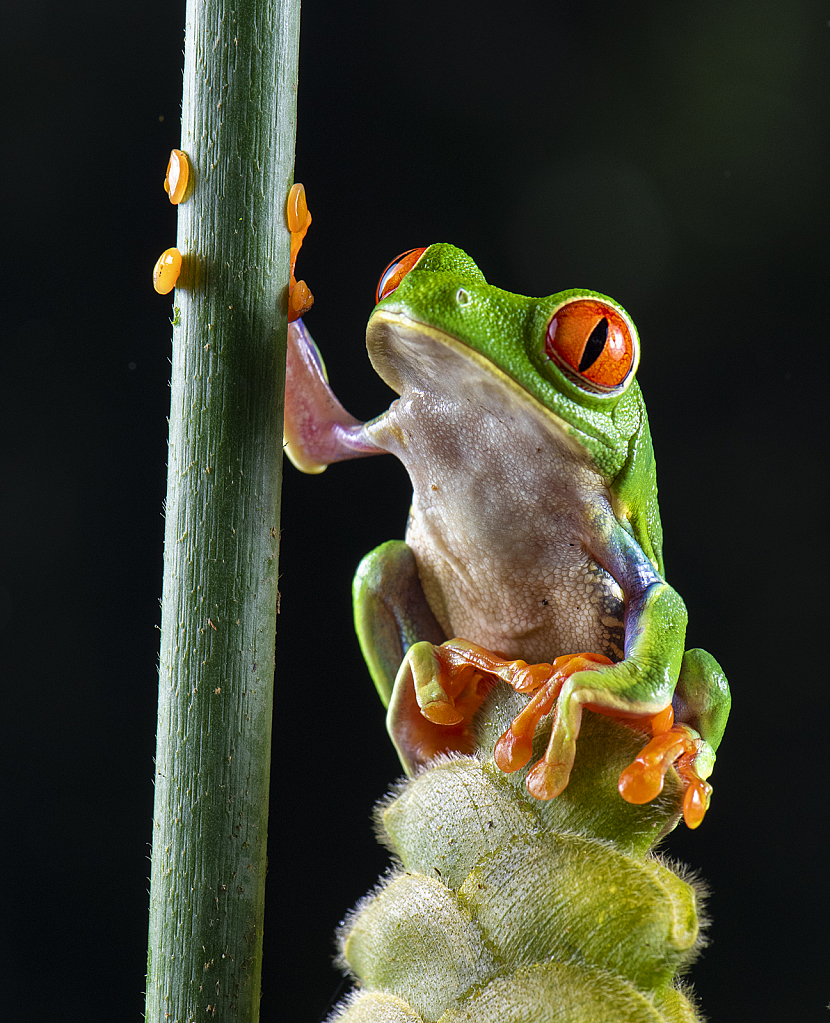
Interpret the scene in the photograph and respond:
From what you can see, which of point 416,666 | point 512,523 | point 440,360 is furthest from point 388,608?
point 440,360

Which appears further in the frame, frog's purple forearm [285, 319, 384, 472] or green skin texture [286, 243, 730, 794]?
frog's purple forearm [285, 319, 384, 472]

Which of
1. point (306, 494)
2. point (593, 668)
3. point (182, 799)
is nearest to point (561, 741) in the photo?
point (593, 668)

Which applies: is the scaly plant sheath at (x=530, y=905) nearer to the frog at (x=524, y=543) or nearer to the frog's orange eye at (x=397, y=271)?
the frog at (x=524, y=543)

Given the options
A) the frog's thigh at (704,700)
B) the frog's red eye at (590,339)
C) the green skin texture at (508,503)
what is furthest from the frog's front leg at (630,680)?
the frog's red eye at (590,339)

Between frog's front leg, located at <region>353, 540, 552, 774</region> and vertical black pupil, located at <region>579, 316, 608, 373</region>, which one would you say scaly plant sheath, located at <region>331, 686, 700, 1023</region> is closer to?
frog's front leg, located at <region>353, 540, 552, 774</region>

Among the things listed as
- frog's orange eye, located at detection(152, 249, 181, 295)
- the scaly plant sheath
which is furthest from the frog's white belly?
frog's orange eye, located at detection(152, 249, 181, 295)

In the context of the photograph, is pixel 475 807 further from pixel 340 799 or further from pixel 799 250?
pixel 799 250
